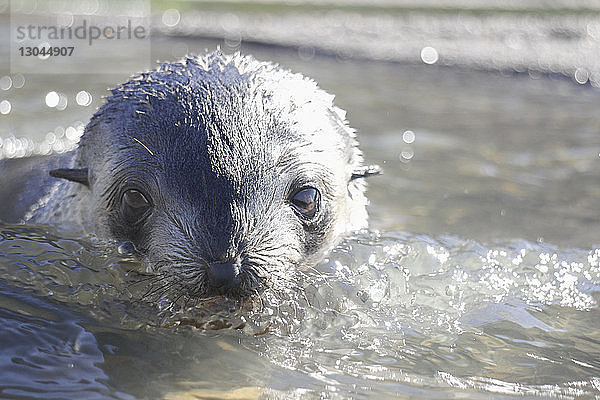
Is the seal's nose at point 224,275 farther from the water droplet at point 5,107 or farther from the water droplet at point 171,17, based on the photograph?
the water droplet at point 171,17

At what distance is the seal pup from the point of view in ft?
11.3

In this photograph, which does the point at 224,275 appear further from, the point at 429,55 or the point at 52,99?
the point at 429,55

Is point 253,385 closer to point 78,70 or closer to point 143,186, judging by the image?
point 143,186

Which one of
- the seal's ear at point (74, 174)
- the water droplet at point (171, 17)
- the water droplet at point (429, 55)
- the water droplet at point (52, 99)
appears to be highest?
the water droplet at point (171, 17)

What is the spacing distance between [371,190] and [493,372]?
143 inches

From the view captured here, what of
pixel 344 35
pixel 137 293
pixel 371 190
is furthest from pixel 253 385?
pixel 344 35

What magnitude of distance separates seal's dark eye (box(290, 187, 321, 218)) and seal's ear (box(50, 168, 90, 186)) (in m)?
1.21

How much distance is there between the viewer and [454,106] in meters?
9.84

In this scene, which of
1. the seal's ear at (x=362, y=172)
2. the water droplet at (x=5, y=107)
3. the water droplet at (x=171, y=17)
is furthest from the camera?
the water droplet at (x=171, y=17)

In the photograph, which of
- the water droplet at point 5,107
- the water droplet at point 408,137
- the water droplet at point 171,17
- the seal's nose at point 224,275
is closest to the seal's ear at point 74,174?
the seal's nose at point 224,275

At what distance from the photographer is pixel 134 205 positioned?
3861mm

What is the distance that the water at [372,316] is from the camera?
3354 millimetres

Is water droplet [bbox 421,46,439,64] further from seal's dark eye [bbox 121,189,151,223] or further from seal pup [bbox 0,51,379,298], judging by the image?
seal's dark eye [bbox 121,189,151,223]

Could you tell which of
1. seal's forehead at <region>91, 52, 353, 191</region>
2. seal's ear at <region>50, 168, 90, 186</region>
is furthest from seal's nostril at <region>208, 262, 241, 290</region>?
seal's ear at <region>50, 168, 90, 186</region>
